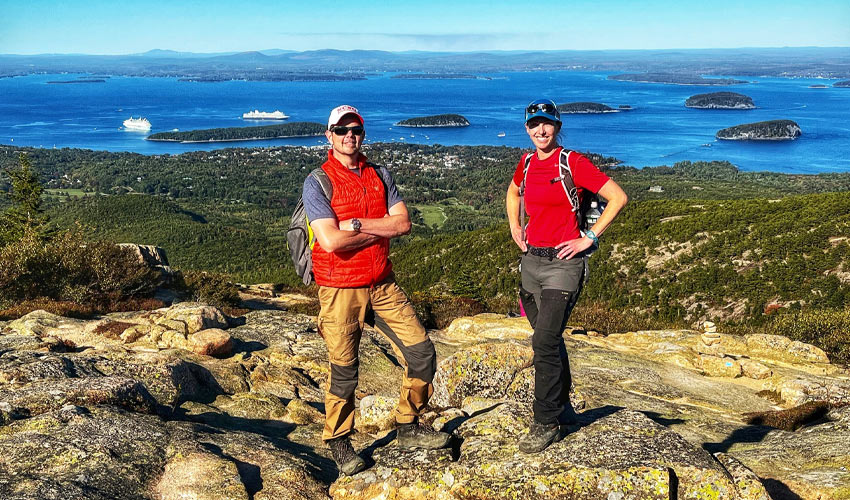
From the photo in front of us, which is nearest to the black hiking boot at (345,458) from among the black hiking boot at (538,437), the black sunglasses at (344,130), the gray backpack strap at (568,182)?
the black hiking boot at (538,437)

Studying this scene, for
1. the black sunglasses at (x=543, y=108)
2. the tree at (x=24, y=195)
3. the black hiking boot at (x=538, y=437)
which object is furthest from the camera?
the tree at (x=24, y=195)

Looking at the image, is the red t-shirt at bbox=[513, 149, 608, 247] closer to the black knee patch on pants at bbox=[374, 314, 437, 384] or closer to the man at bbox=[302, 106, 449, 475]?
the man at bbox=[302, 106, 449, 475]

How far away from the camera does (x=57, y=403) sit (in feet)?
18.1

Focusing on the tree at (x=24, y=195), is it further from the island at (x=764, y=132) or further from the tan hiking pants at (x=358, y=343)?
the island at (x=764, y=132)

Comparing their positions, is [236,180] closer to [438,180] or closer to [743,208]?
[438,180]

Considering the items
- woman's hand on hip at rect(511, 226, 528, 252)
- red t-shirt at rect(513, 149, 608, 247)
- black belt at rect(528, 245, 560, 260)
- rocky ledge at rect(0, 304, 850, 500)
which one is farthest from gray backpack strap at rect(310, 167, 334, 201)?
rocky ledge at rect(0, 304, 850, 500)

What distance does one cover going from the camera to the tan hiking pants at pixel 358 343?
192 inches

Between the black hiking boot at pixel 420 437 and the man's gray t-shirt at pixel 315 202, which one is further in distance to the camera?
the black hiking boot at pixel 420 437

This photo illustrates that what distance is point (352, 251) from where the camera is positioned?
15.8 feet

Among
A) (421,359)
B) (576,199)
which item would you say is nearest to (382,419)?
(421,359)

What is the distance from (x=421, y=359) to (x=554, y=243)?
5.01ft

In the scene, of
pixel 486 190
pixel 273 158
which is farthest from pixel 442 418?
pixel 273 158

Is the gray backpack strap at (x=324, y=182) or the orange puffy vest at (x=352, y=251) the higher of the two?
the gray backpack strap at (x=324, y=182)

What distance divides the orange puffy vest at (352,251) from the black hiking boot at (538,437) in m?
1.75
